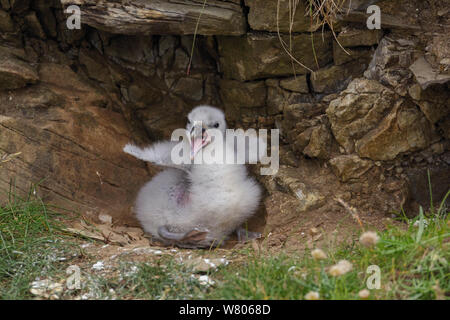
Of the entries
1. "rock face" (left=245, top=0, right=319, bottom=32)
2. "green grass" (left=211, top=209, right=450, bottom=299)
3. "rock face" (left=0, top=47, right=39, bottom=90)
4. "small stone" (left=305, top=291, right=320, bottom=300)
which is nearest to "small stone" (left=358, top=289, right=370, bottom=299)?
"green grass" (left=211, top=209, right=450, bottom=299)

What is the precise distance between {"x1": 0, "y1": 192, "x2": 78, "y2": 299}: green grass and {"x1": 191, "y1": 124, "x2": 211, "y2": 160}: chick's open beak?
1175mm

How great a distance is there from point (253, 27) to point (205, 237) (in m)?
1.77

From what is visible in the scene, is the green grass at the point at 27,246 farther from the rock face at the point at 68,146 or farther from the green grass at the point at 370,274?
the green grass at the point at 370,274

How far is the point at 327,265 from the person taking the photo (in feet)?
8.28

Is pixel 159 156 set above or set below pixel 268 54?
below

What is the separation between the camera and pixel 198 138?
3584mm

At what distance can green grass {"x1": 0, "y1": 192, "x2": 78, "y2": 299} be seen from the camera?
8.78 ft

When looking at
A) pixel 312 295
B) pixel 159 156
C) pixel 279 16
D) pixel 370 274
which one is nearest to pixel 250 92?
pixel 279 16

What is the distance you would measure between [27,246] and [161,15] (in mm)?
1958

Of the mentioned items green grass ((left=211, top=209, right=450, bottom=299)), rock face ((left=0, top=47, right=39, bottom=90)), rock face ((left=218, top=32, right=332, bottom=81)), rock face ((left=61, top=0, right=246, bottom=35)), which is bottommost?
green grass ((left=211, top=209, right=450, bottom=299))

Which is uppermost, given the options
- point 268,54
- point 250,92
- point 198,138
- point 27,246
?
point 268,54

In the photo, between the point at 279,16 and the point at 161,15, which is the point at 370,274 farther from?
the point at 161,15

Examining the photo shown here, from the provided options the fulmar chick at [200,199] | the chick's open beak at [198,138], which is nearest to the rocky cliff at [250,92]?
the fulmar chick at [200,199]

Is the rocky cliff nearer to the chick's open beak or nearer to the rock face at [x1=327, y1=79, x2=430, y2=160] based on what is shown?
the rock face at [x1=327, y1=79, x2=430, y2=160]
